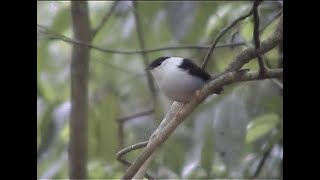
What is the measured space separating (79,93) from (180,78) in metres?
0.58

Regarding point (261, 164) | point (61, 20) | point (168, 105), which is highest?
point (61, 20)

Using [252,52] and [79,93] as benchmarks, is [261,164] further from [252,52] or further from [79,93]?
[252,52]

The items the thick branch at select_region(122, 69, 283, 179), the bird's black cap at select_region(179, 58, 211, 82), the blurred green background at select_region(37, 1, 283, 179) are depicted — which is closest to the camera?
the thick branch at select_region(122, 69, 283, 179)

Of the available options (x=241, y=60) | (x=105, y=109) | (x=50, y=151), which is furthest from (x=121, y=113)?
(x=241, y=60)

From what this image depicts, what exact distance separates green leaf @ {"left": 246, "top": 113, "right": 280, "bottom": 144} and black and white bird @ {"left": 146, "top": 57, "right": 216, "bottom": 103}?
56cm

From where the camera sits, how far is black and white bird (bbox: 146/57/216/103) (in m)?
0.78

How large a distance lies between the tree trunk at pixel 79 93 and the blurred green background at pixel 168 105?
0.05 metres

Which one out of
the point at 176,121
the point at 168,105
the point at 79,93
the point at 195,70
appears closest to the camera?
the point at 176,121

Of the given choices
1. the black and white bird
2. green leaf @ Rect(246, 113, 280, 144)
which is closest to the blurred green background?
green leaf @ Rect(246, 113, 280, 144)

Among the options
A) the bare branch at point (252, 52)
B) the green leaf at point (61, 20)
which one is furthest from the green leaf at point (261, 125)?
the bare branch at point (252, 52)

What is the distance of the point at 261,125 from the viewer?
1.39 meters

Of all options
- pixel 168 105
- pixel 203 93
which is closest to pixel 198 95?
pixel 203 93

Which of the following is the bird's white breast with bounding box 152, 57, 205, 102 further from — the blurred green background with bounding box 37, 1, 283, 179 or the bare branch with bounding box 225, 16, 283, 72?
the blurred green background with bounding box 37, 1, 283, 179
